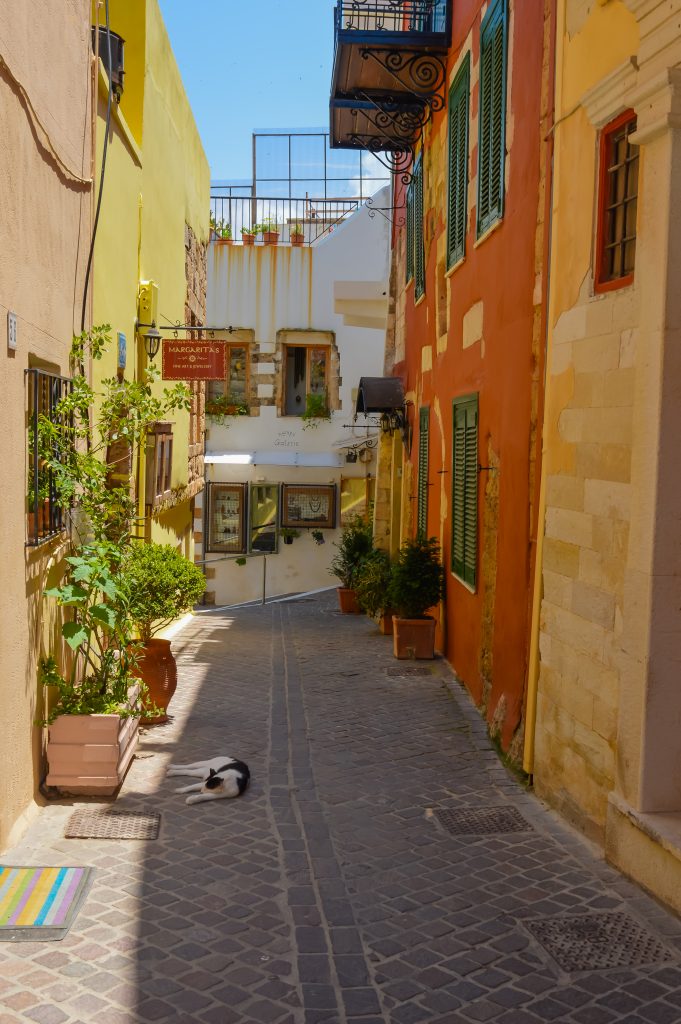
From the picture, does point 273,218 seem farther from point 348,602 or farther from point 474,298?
point 474,298

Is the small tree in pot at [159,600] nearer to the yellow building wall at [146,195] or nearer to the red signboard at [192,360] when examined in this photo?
the yellow building wall at [146,195]

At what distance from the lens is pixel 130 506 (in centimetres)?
717

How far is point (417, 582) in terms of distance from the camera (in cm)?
1109

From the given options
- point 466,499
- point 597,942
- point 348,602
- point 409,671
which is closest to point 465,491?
point 466,499

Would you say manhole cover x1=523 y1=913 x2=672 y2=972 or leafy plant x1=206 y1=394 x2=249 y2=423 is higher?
leafy plant x1=206 y1=394 x2=249 y2=423

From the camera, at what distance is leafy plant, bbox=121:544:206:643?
8172mm

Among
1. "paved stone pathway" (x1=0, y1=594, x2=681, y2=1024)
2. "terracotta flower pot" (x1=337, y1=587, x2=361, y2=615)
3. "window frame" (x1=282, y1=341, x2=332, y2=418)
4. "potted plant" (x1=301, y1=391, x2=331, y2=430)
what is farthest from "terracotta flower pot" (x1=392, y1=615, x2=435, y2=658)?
"window frame" (x1=282, y1=341, x2=332, y2=418)

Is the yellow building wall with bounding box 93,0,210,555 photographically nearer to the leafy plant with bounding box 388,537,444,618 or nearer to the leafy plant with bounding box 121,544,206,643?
the leafy plant with bounding box 121,544,206,643

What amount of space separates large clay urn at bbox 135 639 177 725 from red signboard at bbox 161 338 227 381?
11.2 ft

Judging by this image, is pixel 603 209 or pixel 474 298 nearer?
pixel 603 209

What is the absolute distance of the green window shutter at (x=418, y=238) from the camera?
13.0 metres

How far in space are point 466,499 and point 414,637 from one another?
6.81 feet

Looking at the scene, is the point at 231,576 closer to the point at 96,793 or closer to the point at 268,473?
the point at 268,473

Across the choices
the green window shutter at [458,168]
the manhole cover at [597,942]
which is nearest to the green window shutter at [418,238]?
the green window shutter at [458,168]
